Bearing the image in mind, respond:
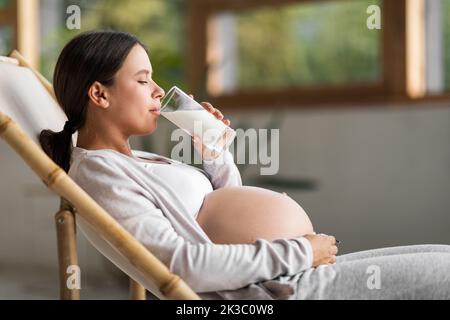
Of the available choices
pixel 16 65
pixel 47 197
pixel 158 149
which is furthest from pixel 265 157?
Result: pixel 16 65

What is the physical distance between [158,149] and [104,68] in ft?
7.89

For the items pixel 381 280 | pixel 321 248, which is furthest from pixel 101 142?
pixel 381 280

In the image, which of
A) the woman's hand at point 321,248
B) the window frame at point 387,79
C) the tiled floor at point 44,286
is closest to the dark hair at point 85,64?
the woman's hand at point 321,248

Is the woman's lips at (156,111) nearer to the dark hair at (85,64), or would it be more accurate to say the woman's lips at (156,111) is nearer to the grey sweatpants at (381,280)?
the dark hair at (85,64)

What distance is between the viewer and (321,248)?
1220mm

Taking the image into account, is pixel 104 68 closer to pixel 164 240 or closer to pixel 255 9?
pixel 164 240

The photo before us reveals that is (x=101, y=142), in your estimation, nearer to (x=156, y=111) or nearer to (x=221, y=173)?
(x=156, y=111)

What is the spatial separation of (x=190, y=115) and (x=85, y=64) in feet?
0.73

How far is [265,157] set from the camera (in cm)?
350

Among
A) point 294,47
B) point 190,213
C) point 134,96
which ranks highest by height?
point 294,47

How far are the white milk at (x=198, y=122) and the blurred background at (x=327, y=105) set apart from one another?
1.59m

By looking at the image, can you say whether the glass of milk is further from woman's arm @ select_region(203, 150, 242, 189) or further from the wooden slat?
the wooden slat

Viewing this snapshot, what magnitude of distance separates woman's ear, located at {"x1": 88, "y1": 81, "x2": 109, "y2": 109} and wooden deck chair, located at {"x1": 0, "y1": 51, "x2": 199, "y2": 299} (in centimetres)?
14

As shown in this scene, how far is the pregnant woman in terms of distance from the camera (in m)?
1.17
